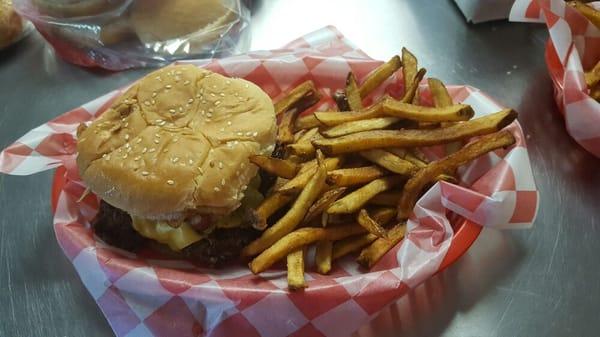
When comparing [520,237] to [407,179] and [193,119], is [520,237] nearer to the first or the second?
[407,179]

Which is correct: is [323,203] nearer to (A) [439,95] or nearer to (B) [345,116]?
(B) [345,116]

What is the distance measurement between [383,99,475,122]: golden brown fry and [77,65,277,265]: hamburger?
1.05ft

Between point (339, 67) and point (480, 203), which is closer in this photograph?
point (480, 203)

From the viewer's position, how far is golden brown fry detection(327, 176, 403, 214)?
56.6 inches

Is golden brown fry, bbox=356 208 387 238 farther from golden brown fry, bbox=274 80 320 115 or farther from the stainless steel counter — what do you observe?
golden brown fry, bbox=274 80 320 115

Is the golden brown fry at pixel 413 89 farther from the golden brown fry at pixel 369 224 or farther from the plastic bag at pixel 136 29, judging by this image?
the plastic bag at pixel 136 29

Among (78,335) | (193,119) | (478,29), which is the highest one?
(193,119)

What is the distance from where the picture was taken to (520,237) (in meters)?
1.66

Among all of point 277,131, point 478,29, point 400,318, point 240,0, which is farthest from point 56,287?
point 478,29

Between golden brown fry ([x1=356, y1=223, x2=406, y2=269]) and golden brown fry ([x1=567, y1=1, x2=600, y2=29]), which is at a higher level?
golden brown fry ([x1=567, y1=1, x2=600, y2=29])

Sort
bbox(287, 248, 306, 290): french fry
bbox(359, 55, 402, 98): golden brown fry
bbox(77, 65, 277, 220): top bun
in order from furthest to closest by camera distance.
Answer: bbox(359, 55, 402, 98): golden brown fry
bbox(77, 65, 277, 220): top bun
bbox(287, 248, 306, 290): french fry

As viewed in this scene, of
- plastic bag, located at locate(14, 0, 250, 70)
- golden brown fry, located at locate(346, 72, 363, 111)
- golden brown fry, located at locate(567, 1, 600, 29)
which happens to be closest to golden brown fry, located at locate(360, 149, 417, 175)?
golden brown fry, located at locate(346, 72, 363, 111)

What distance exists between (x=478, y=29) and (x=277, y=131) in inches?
44.5

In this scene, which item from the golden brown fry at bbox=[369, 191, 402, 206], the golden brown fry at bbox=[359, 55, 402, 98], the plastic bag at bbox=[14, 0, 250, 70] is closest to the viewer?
the golden brown fry at bbox=[369, 191, 402, 206]
